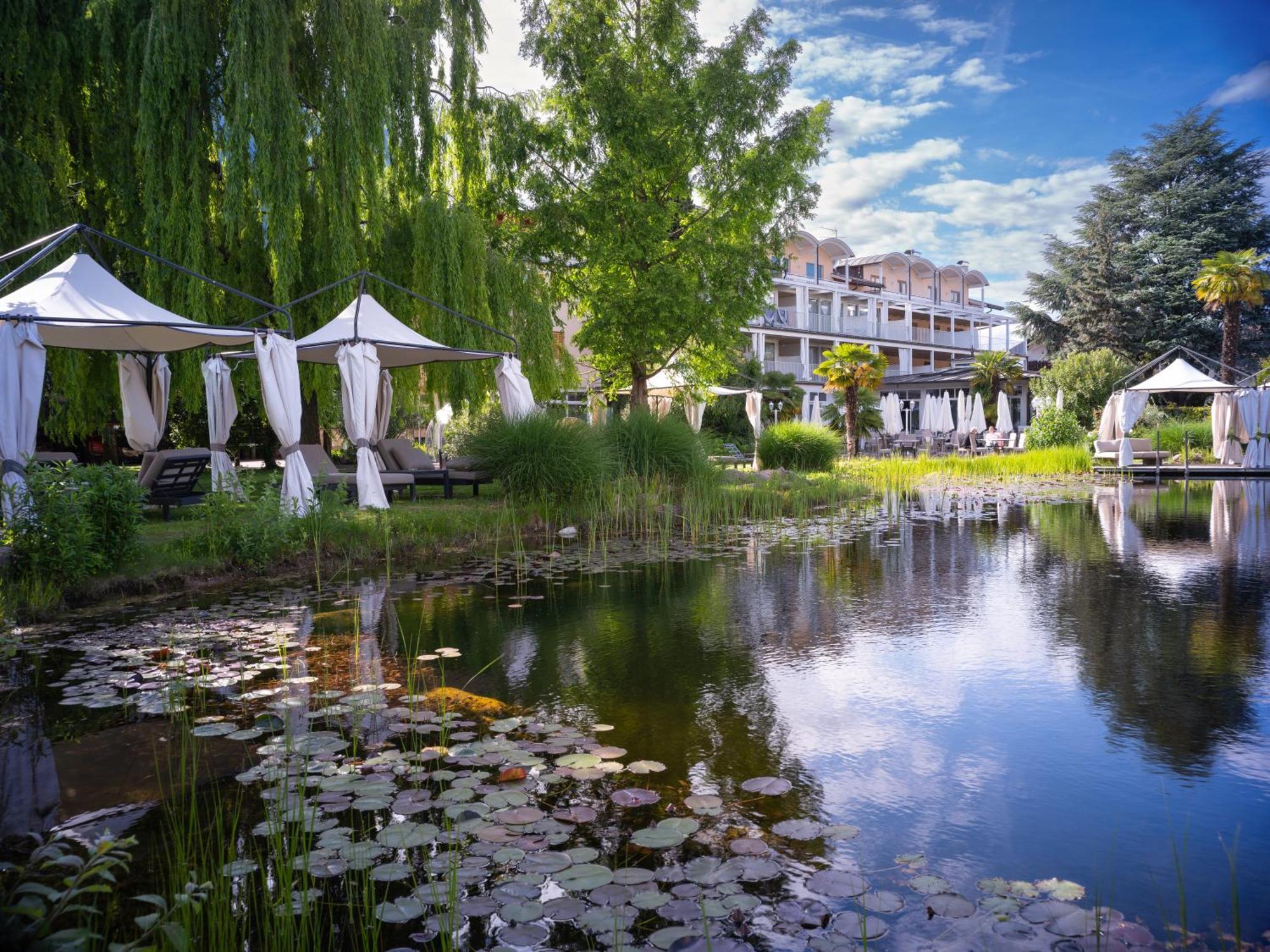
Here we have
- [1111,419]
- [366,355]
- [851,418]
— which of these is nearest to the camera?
[366,355]

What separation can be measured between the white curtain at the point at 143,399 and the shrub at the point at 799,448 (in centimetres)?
1260

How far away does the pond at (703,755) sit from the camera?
2.54m

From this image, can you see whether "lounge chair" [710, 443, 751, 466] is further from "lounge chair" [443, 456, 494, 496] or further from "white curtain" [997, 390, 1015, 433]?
"white curtain" [997, 390, 1015, 433]

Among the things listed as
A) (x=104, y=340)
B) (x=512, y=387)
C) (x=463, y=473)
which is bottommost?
(x=463, y=473)

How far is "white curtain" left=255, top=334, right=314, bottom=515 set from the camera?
33.9 ft

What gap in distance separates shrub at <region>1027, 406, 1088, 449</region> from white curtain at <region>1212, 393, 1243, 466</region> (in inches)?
165

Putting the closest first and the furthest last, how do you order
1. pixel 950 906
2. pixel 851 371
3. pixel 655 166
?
pixel 950 906 → pixel 655 166 → pixel 851 371

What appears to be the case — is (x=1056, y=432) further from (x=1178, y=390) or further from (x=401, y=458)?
(x=401, y=458)

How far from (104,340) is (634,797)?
11.8m

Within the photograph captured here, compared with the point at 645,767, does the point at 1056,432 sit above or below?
above

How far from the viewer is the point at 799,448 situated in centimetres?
2038

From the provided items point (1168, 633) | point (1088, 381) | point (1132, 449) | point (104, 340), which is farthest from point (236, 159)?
point (1088, 381)

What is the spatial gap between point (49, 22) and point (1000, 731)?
14854 mm

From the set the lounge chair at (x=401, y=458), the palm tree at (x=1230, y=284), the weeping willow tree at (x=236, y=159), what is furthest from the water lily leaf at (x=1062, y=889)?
the palm tree at (x=1230, y=284)
